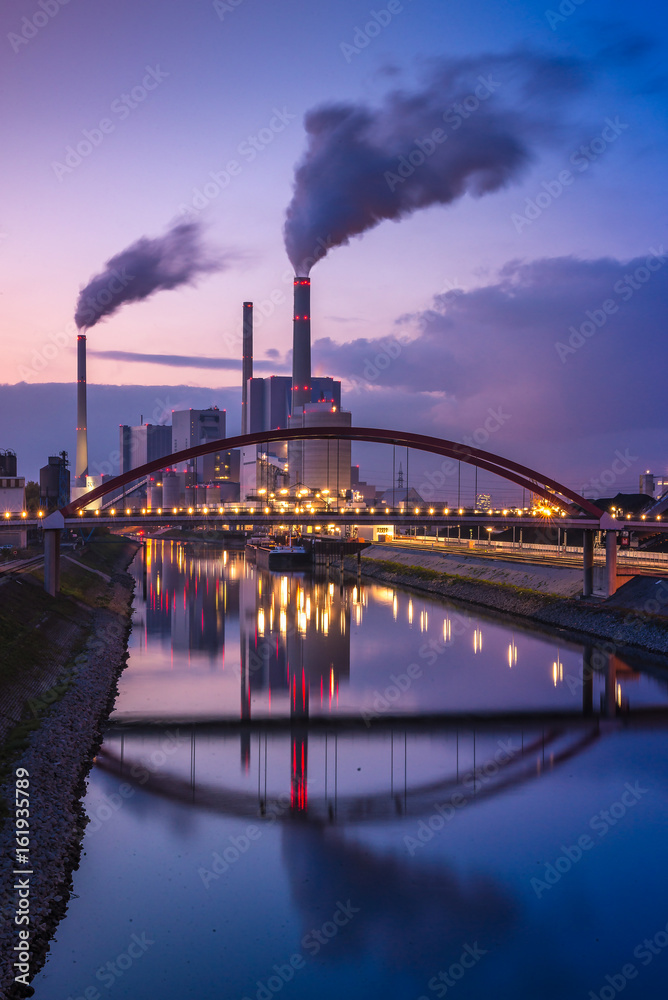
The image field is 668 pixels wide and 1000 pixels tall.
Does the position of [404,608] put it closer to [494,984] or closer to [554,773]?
[554,773]

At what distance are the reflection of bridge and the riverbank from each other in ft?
10.2

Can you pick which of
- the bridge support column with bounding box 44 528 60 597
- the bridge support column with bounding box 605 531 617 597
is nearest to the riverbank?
the bridge support column with bounding box 44 528 60 597

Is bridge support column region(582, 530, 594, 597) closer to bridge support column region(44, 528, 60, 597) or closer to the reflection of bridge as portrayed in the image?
the reflection of bridge

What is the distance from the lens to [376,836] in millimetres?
19391

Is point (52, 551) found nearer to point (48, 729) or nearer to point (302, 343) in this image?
point (48, 729)

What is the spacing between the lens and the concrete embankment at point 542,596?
138ft

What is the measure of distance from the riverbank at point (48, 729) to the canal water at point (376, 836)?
0.55 m

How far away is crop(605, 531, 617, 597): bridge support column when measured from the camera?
48250 mm

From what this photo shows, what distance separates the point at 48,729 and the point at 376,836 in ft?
33.0

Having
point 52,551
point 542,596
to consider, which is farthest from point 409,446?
point 52,551

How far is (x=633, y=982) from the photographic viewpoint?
45.2 ft

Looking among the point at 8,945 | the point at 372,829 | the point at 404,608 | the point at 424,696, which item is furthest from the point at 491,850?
the point at 404,608

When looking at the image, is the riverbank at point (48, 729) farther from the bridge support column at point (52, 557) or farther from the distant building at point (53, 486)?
the distant building at point (53, 486)

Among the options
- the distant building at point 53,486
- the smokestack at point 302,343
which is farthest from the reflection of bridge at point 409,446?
the smokestack at point 302,343
